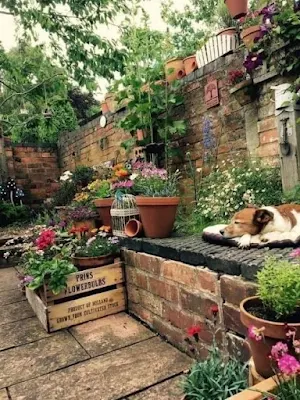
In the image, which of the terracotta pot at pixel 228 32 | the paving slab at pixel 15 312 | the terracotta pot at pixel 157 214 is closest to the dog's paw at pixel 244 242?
the terracotta pot at pixel 157 214

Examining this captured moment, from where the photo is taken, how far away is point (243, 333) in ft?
5.14

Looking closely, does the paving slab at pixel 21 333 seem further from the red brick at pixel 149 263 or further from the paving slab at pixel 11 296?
the red brick at pixel 149 263

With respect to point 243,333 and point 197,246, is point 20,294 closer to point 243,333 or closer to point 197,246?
point 197,246

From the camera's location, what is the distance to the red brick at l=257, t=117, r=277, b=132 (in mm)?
2785

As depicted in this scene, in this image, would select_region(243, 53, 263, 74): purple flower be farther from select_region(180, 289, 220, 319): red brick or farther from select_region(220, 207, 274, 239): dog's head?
select_region(180, 289, 220, 319): red brick

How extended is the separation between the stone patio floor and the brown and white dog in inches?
32.6

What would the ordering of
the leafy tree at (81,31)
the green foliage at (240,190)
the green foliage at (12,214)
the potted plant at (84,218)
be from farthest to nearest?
the green foliage at (12,214) → the leafy tree at (81,31) → the potted plant at (84,218) → the green foliage at (240,190)

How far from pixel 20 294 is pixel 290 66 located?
10.6 feet

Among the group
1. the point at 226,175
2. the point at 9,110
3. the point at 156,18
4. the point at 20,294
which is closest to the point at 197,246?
the point at 226,175

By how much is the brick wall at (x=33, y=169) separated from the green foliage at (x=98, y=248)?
574cm

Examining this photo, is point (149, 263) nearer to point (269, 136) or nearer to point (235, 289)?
point (235, 289)

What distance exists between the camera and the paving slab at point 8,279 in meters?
3.72

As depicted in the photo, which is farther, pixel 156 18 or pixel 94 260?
pixel 156 18

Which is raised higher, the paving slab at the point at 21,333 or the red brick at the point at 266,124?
the red brick at the point at 266,124
